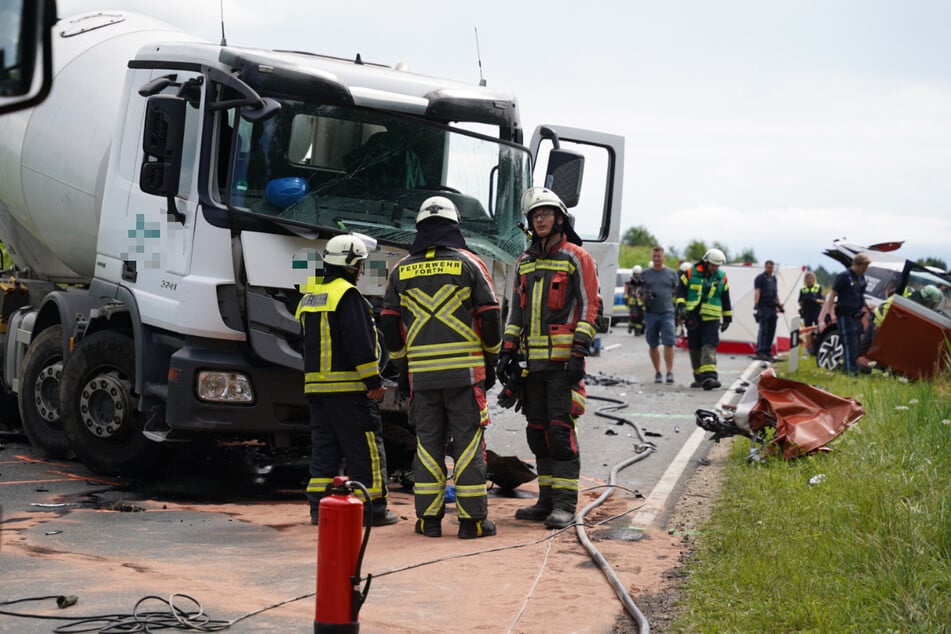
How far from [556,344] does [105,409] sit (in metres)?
3.33

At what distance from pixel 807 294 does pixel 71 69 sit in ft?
55.4

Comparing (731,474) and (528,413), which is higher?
(528,413)

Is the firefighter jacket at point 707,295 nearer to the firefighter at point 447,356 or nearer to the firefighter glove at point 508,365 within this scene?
the firefighter glove at point 508,365

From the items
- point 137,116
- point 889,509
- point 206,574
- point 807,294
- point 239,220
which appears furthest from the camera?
point 807,294

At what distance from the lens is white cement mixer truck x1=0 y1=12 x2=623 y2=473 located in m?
7.50

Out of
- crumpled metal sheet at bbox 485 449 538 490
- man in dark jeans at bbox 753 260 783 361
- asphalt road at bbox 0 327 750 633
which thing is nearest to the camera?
asphalt road at bbox 0 327 750 633

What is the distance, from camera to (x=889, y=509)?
20.7 ft

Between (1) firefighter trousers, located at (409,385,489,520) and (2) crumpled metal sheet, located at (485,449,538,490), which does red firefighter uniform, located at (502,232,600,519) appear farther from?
(2) crumpled metal sheet, located at (485,449,538,490)

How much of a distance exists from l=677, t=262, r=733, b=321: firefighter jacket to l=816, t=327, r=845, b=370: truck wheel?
2.80 meters

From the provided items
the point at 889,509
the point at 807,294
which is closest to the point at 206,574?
the point at 889,509

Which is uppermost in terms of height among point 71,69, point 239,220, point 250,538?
point 71,69

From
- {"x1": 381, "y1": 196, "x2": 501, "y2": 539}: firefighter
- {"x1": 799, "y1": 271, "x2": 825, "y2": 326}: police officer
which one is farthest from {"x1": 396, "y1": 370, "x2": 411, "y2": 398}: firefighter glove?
{"x1": 799, "y1": 271, "x2": 825, "y2": 326}: police officer

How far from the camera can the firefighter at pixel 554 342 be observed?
7.26 metres

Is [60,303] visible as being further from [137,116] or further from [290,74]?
[290,74]
